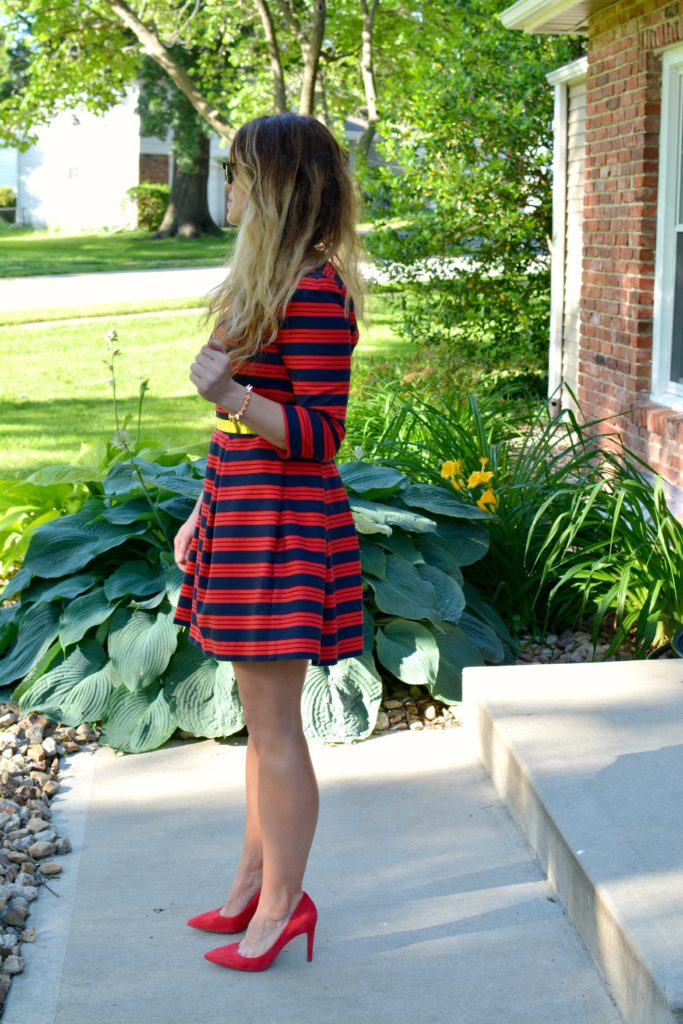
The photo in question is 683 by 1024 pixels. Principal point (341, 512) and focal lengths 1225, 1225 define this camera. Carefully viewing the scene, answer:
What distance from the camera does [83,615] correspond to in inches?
168

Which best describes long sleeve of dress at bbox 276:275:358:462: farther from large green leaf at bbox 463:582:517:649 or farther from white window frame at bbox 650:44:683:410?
white window frame at bbox 650:44:683:410

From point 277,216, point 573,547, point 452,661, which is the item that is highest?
point 277,216

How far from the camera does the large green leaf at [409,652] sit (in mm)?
4238

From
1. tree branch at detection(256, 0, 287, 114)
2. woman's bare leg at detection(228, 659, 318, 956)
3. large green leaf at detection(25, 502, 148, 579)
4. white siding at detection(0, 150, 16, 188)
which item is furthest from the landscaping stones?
white siding at detection(0, 150, 16, 188)

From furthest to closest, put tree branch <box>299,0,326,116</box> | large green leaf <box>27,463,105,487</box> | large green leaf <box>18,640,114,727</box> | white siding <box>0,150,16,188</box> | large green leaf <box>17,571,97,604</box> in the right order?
white siding <box>0,150,16,188</box>
tree branch <box>299,0,326,116</box>
large green leaf <box>27,463,105,487</box>
large green leaf <box>17,571,97,604</box>
large green leaf <box>18,640,114,727</box>

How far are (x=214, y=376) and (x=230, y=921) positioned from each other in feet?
4.39

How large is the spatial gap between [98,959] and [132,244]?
29.5 meters

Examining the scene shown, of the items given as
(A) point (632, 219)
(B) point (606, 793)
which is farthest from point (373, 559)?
(A) point (632, 219)

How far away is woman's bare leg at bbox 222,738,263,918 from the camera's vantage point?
283 centimetres

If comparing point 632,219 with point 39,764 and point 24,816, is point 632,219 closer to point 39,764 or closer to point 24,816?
point 39,764

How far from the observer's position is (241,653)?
2525 mm

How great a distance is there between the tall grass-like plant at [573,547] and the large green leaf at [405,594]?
0.57 m

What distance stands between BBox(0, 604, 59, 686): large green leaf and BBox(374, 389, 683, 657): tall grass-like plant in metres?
1.69

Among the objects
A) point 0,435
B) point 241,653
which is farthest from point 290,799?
point 0,435
